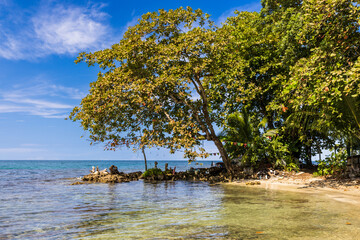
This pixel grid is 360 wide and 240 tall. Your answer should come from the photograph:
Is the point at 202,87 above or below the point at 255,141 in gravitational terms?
above

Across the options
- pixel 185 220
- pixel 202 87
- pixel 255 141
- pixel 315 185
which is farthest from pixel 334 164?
pixel 185 220

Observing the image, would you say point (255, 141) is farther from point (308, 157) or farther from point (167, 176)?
point (167, 176)

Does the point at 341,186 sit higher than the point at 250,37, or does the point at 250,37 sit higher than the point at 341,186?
the point at 250,37

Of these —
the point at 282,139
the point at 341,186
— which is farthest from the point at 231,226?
the point at 282,139

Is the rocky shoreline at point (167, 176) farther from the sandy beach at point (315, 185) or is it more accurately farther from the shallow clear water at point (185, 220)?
the shallow clear water at point (185, 220)

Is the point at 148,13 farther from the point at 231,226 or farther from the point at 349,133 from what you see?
the point at 231,226

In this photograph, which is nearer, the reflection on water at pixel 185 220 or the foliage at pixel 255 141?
the reflection on water at pixel 185 220

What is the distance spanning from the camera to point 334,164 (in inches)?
637

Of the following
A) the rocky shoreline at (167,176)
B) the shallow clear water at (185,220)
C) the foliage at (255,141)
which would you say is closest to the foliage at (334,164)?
the foliage at (255,141)

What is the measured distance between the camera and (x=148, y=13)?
18344 mm

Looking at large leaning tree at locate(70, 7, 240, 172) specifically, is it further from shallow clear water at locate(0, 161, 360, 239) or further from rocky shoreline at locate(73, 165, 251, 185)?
shallow clear water at locate(0, 161, 360, 239)

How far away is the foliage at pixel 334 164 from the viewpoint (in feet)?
51.8

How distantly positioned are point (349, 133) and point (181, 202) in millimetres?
9241

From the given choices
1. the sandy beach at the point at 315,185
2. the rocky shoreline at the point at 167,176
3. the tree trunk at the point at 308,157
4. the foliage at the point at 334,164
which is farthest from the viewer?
the tree trunk at the point at 308,157
